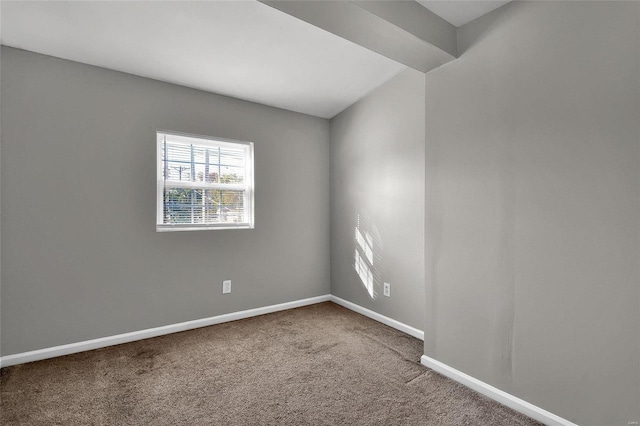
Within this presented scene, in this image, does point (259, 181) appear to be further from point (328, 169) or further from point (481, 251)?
point (481, 251)

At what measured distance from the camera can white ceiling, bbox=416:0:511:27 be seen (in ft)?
6.20

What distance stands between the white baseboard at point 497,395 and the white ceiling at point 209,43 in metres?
2.32

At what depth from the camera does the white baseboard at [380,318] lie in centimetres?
285

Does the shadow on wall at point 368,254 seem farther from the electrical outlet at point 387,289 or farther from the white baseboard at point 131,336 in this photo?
the white baseboard at point 131,336

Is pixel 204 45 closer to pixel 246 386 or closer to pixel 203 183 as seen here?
pixel 203 183

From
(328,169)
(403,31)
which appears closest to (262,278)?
(328,169)

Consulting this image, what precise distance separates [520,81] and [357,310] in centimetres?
263

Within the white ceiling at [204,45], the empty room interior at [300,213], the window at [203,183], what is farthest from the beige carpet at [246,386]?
the white ceiling at [204,45]

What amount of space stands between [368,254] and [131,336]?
92.2 inches

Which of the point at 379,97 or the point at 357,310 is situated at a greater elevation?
the point at 379,97

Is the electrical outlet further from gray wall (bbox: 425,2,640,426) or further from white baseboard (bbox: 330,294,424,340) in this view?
gray wall (bbox: 425,2,640,426)

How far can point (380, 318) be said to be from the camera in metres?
3.22

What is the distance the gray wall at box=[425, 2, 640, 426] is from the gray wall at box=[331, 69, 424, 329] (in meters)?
0.60

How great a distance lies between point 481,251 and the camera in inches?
78.7
